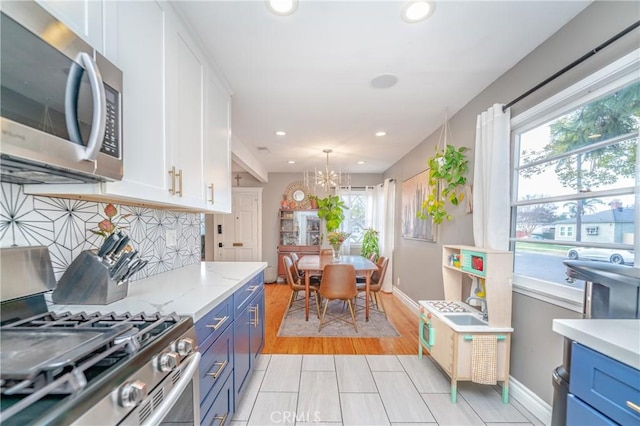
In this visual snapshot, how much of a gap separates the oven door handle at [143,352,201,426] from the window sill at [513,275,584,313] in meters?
1.98

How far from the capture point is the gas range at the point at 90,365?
50cm

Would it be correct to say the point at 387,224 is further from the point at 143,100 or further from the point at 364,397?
the point at 143,100

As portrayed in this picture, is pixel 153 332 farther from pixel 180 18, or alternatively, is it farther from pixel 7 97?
pixel 180 18

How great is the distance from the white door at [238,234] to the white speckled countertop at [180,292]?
3467 millimetres

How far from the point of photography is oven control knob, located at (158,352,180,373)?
771mm

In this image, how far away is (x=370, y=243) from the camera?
16.8ft

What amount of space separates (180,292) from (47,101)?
0.95 m

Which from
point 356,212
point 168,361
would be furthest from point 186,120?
point 356,212

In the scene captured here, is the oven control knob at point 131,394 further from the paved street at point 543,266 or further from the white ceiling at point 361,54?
the paved street at point 543,266

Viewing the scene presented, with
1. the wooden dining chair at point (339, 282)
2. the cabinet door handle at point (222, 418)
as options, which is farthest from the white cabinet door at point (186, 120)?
the wooden dining chair at point (339, 282)

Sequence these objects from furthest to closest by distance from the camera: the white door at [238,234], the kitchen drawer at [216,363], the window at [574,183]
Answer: the white door at [238,234] → the window at [574,183] → the kitchen drawer at [216,363]

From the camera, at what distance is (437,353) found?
1.98 meters

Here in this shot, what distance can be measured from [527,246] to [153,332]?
2.31m

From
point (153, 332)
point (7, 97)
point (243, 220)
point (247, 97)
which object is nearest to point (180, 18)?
point (247, 97)
